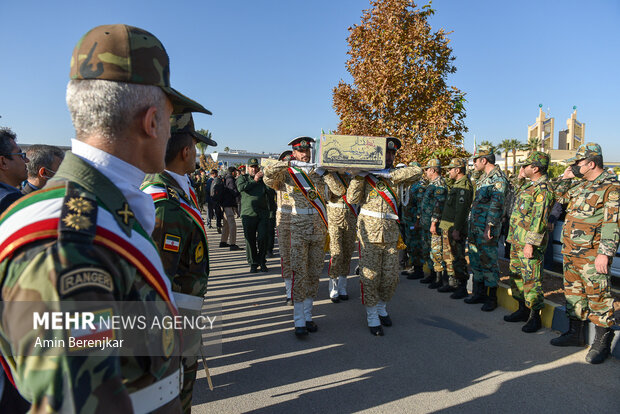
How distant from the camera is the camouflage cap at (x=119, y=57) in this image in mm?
1010

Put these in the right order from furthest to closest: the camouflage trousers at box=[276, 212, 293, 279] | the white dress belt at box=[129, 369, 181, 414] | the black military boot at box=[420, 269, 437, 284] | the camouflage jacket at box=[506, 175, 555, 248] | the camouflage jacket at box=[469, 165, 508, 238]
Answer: the black military boot at box=[420, 269, 437, 284] < the camouflage trousers at box=[276, 212, 293, 279] < the camouflage jacket at box=[469, 165, 508, 238] < the camouflage jacket at box=[506, 175, 555, 248] < the white dress belt at box=[129, 369, 181, 414]

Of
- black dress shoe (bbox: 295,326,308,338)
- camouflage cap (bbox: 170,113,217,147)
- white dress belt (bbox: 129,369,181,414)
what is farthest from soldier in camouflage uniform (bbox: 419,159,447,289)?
white dress belt (bbox: 129,369,181,414)

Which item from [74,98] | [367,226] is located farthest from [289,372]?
[74,98]

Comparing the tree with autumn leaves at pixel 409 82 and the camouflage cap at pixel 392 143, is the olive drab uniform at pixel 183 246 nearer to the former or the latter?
the camouflage cap at pixel 392 143

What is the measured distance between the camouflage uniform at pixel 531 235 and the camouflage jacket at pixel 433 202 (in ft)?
4.69

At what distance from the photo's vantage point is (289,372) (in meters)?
3.45

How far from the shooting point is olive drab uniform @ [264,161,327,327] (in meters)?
4.31

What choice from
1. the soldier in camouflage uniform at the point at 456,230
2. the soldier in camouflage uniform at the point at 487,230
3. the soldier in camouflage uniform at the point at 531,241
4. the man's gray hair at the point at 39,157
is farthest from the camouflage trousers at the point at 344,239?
the man's gray hair at the point at 39,157

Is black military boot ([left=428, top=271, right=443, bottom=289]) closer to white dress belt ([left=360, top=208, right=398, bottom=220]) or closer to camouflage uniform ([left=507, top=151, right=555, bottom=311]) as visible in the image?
camouflage uniform ([left=507, top=151, right=555, bottom=311])

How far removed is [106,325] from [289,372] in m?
2.96

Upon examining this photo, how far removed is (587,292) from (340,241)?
3.19 m

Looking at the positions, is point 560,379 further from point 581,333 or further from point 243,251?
point 243,251

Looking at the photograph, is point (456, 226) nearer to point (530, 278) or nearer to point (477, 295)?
point (477, 295)

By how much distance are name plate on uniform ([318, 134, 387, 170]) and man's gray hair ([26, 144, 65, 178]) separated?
268 centimetres
